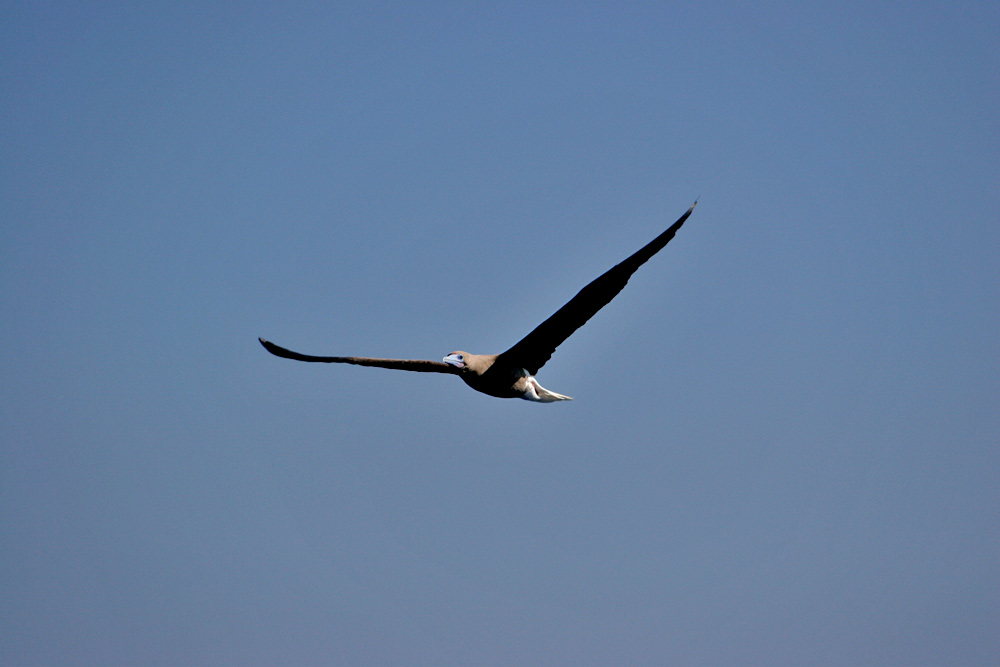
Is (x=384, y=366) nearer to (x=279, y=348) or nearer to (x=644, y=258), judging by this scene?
(x=279, y=348)

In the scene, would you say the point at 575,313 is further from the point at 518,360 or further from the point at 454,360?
the point at 454,360

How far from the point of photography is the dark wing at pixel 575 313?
13.7m

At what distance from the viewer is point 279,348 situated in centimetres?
1630

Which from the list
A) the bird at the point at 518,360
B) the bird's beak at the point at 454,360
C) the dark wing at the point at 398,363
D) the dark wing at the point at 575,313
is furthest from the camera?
the dark wing at the point at 398,363

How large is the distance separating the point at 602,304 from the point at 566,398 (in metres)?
2.41

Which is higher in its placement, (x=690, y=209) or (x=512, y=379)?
(x=690, y=209)

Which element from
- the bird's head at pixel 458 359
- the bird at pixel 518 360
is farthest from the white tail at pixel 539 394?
the bird's head at pixel 458 359

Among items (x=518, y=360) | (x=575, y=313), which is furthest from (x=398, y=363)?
(x=575, y=313)

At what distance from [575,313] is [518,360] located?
1409 millimetres

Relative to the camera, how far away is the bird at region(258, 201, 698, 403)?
15.0m

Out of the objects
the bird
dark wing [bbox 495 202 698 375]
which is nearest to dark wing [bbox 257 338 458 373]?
the bird

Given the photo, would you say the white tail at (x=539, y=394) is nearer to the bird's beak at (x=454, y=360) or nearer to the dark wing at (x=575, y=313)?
the dark wing at (x=575, y=313)

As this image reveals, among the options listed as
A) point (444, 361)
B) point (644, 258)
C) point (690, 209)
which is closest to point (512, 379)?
point (444, 361)

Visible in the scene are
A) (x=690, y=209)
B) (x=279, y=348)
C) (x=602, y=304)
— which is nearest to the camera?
(x=690, y=209)
